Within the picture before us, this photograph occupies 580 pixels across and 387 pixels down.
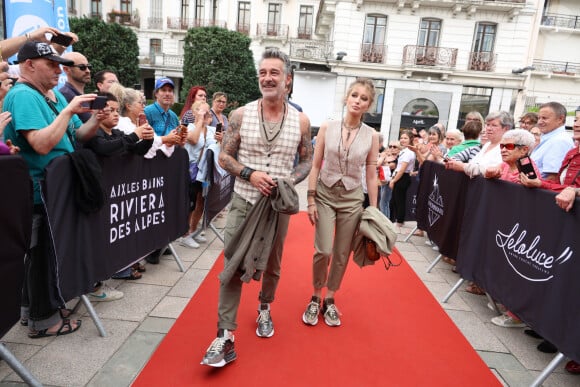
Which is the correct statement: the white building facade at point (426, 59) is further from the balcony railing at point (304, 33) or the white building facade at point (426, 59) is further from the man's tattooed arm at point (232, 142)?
the man's tattooed arm at point (232, 142)

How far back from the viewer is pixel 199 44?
83.6 ft

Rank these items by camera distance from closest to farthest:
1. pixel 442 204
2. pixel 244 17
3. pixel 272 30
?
pixel 442 204 → pixel 272 30 → pixel 244 17

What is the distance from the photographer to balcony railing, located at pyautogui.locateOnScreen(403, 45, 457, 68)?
64.8 ft

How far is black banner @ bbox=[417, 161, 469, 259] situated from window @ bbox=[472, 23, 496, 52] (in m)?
18.2

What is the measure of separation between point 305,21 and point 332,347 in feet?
111

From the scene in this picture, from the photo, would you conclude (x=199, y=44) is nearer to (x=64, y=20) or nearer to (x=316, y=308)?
(x=64, y=20)

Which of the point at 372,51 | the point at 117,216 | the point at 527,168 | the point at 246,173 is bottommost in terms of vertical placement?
the point at 117,216

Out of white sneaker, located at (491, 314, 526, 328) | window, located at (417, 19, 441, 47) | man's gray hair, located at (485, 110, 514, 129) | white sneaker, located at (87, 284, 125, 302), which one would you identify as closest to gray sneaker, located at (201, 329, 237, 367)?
white sneaker, located at (87, 284, 125, 302)

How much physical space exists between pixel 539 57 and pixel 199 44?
23.0m

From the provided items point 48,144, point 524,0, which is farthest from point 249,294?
point 524,0

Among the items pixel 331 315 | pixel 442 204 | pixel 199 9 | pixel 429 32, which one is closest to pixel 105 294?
pixel 331 315

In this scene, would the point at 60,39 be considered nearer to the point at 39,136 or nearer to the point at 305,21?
the point at 39,136

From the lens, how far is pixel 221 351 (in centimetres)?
241

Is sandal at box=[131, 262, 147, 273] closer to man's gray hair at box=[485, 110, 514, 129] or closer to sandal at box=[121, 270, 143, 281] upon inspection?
sandal at box=[121, 270, 143, 281]
